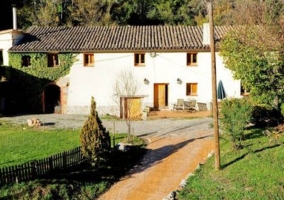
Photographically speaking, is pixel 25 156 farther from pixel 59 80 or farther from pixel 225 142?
pixel 59 80

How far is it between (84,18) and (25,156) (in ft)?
124

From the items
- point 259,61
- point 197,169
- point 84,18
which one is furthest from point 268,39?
point 84,18

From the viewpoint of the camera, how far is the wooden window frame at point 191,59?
32.4 m

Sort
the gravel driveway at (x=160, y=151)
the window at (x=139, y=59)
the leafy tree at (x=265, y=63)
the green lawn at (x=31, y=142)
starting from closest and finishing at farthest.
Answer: the gravel driveway at (x=160, y=151), the green lawn at (x=31, y=142), the leafy tree at (x=265, y=63), the window at (x=139, y=59)

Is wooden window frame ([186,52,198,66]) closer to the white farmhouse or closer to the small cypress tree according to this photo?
the white farmhouse

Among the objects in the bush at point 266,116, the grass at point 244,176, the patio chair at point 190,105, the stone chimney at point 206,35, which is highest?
the stone chimney at point 206,35

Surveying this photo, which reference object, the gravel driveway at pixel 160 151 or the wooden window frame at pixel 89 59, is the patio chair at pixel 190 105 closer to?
the gravel driveway at pixel 160 151

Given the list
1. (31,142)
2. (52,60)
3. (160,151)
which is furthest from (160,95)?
(31,142)

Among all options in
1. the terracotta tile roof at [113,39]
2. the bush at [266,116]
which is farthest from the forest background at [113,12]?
the bush at [266,116]

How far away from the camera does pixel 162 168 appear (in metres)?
18.9

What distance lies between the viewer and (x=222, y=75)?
106ft

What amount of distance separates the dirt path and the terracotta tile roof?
9762 millimetres

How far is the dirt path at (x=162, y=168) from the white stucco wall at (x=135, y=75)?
8.44 m

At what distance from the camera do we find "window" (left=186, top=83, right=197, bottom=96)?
32.8 m
